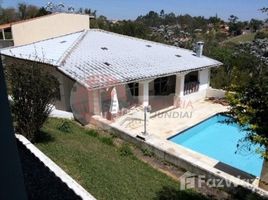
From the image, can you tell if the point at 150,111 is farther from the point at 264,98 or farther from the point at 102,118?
the point at 264,98

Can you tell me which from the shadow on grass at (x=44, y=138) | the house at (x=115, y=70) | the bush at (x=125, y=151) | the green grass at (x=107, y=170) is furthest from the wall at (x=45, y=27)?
the bush at (x=125, y=151)

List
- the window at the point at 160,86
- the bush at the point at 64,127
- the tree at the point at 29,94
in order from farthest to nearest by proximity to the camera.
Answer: the window at the point at 160,86 → the bush at the point at 64,127 → the tree at the point at 29,94

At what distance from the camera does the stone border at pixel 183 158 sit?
13323 mm

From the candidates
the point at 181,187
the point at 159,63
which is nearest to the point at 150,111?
the point at 159,63

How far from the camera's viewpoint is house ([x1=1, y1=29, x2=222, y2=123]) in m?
22.1

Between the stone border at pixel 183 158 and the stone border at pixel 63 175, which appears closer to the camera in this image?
the stone border at pixel 63 175

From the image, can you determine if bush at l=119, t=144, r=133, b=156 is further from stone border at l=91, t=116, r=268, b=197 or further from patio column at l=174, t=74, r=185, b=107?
patio column at l=174, t=74, r=185, b=107

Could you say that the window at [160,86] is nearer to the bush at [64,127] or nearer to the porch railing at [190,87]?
the porch railing at [190,87]

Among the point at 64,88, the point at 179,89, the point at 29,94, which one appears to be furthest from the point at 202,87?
the point at 29,94

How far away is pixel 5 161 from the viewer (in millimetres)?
2518

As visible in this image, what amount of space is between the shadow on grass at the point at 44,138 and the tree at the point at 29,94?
702mm

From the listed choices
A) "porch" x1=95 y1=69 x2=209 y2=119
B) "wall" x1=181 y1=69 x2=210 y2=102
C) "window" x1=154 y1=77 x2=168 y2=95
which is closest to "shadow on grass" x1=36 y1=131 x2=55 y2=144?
"porch" x1=95 y1=69 x2=209 y2=119

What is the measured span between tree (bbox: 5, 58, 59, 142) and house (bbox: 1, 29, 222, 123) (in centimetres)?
612

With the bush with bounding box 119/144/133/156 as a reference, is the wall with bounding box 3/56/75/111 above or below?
above
